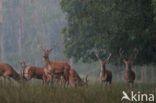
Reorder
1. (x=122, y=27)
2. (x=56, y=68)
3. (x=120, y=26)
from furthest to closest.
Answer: (x=120, y=26) < (x=122, y=27) < (x=56, y=68)

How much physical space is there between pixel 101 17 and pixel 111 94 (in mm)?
13608

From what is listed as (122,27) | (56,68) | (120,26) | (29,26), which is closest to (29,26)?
(29,26)

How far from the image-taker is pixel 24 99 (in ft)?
25.8

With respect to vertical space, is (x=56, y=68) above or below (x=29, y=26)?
below

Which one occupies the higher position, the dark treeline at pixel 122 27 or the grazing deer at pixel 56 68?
the dark treeline at pixel 122 27

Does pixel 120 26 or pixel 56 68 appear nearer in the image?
pixel 56 68

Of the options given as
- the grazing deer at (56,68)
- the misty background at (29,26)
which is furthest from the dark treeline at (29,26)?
the grazing deer at (56,68)

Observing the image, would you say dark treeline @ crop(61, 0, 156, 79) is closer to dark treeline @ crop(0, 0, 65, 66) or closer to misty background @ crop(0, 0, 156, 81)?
misty background @ crop(0, 0, 156, 81)

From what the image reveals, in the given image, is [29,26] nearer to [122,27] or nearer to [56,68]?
[122,27]

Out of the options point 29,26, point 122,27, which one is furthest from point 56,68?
point 29,26

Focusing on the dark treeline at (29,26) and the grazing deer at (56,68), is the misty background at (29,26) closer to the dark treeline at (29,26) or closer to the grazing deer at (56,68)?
the dark treeline at (29,26)

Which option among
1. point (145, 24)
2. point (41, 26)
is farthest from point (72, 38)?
point (41, 26)

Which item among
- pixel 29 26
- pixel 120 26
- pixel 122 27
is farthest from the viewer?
pixel 29 26

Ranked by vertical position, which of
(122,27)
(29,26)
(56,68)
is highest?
(29,26)
